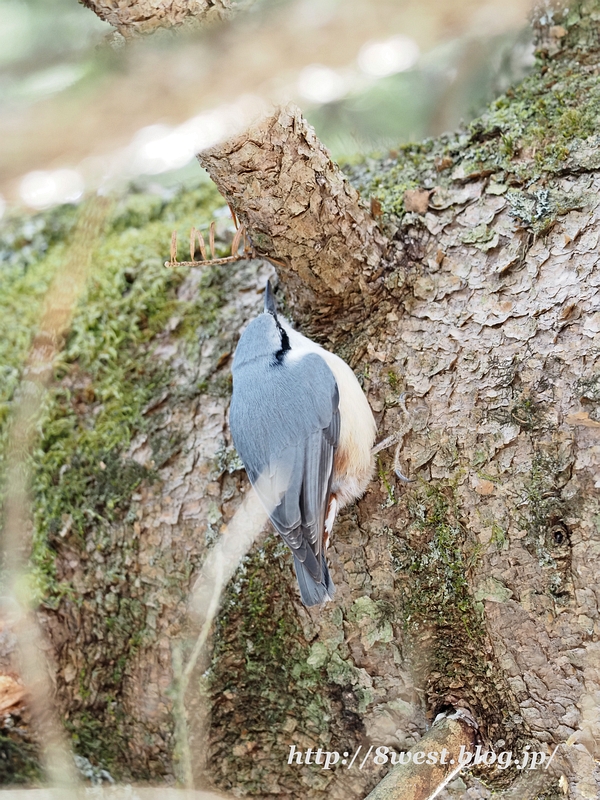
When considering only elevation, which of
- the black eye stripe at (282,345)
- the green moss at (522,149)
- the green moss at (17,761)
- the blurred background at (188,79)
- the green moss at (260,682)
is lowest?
the green moss at (17,761)

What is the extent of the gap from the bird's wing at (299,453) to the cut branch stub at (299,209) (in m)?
0.25

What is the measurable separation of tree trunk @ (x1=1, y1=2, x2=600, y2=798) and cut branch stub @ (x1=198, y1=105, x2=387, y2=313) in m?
0.12

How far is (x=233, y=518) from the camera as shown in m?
1.96

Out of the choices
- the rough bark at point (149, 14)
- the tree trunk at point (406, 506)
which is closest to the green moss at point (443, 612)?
the tree trunk at point (406, 506)

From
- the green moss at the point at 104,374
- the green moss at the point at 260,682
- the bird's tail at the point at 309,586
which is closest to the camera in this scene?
the bird's tail at the point at 309,586

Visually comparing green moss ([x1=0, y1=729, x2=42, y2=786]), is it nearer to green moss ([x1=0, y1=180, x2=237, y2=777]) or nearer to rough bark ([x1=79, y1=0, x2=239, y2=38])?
green moss ([x1=0, y1=180, x2=237, y2=777])

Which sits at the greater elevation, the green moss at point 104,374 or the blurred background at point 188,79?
the blurred background at point 188,79

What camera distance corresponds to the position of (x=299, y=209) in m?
1.76

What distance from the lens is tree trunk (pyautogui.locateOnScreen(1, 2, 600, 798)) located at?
1604 mm

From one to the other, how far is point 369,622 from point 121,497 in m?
0.85

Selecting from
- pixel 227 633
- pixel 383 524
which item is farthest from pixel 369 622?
pixel 227 633

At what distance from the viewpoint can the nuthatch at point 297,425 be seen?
1865 millimetres

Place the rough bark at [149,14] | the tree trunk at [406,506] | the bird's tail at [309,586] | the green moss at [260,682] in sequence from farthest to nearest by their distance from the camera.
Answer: the green moss at [260,682]
the bird's tail at [309,586]
the tree trunk at [406,506]
the rough bark at [149,14]

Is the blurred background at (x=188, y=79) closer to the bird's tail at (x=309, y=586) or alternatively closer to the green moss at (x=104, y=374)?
the green moss at (x=104, y=374)
